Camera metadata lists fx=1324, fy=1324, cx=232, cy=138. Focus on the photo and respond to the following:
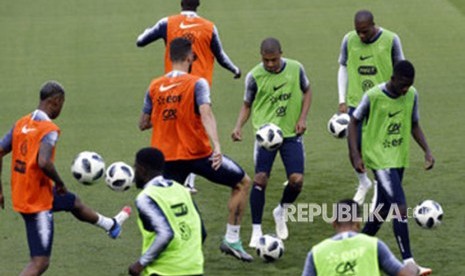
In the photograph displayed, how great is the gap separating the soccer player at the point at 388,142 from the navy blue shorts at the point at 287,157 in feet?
4.02

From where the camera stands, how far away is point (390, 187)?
1366cm

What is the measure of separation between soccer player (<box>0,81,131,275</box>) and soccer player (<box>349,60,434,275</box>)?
3186mm

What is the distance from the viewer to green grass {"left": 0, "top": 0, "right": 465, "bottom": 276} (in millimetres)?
15008

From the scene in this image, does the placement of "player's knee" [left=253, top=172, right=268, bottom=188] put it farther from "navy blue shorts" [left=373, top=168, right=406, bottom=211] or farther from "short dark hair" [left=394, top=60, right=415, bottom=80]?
"short dark hair" [left=394, top=60, right=415, bottom=80]

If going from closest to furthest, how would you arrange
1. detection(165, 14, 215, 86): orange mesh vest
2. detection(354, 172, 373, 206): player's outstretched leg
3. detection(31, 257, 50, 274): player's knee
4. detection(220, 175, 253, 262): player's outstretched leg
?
1. detection(31, 257, 50, 274): player's knee
2. detection(220, 175, 253, 262): player's outstretched leg
3. detection(354, 172, 373, 206): player's outstretched leg
4. detection(165, 14, 215, 86): orange mesh vest

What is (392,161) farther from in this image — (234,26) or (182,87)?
(234,26)

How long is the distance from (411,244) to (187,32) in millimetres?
4191

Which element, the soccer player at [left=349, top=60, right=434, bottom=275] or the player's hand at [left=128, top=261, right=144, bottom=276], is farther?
the soccer player at [left=349, top=60, right=434, bottom=275]

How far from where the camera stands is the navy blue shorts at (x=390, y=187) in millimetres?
13617

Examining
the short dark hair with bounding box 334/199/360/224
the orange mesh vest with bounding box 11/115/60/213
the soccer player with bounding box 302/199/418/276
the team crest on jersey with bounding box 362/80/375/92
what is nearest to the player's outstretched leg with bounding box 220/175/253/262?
the orange mesh vest with bounding box 11/115/60/213

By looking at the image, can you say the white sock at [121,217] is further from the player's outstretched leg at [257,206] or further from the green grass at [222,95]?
the player's outstretched leg at [257,206]

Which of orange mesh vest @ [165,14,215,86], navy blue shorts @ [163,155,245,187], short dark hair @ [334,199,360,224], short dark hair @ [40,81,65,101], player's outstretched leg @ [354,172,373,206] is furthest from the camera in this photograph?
orange mesh vest @ [165,14,215,86]

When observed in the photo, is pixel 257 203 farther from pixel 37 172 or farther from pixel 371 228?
pixel 37 172

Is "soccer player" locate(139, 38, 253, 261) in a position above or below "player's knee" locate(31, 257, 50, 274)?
above
